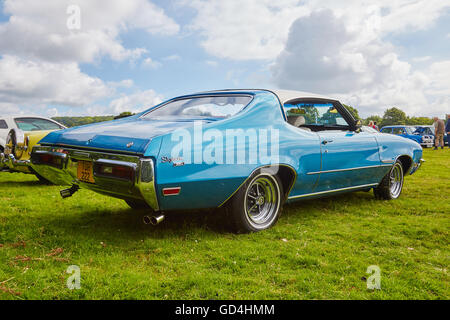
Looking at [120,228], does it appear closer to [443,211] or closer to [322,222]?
[322,222]

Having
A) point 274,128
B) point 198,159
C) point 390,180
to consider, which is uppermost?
point 274,128

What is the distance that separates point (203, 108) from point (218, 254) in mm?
1463

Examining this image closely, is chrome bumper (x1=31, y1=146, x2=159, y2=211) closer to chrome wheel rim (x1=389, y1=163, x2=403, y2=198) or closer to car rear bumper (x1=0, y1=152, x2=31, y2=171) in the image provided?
car rear bumper (x1=0, y1=152, x2=31, y2=171)

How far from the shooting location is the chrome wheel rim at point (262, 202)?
3609mm

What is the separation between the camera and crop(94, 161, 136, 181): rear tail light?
285 cm

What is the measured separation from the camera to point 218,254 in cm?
303

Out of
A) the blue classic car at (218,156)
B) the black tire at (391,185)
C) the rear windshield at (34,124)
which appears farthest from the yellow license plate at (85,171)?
the rear windshield at (34,124)

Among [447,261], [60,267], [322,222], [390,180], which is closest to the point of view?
[60,267]

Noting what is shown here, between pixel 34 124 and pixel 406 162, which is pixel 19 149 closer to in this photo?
pixel 34 124

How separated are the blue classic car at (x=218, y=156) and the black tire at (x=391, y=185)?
68cm

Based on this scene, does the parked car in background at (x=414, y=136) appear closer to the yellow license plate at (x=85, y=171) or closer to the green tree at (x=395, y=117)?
the yellow license plate at (x=85, y=171)
